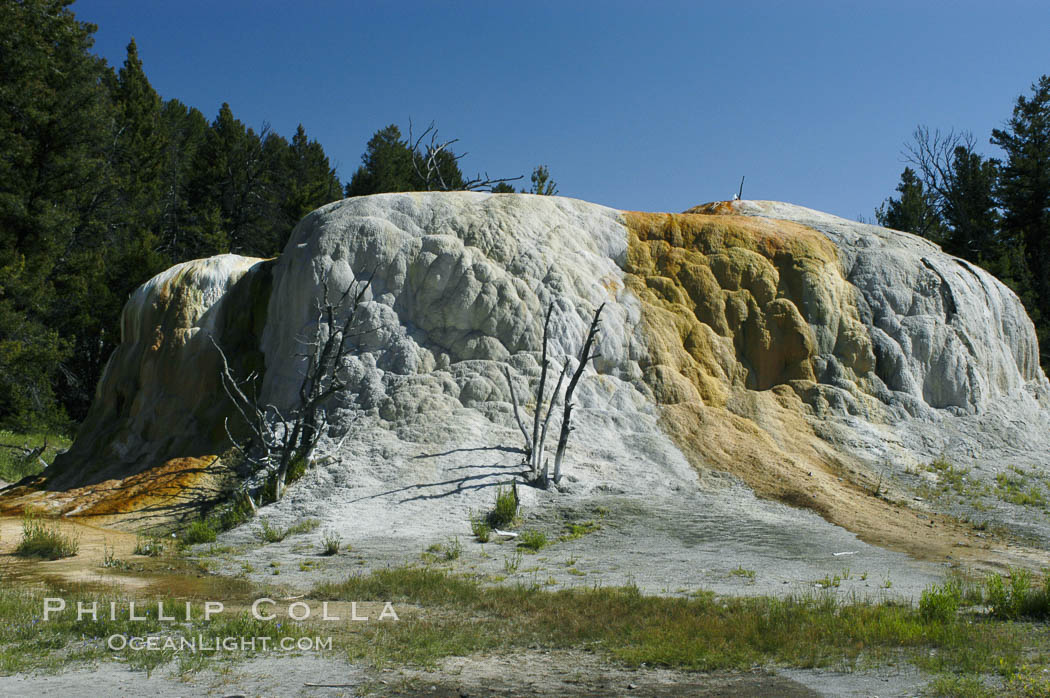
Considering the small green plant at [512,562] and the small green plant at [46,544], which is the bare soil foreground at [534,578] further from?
the small green plant at [46,544]

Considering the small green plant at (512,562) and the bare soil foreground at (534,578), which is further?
the small green plant at (512,562)

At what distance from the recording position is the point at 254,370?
1569 cm

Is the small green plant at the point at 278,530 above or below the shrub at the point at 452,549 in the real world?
above

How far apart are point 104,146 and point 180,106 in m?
13.1

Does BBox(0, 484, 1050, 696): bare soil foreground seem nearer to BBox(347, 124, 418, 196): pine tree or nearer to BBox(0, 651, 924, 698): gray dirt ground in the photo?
BBox(0, 651, 924, 698): gray dirt ground

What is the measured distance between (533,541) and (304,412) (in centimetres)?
410

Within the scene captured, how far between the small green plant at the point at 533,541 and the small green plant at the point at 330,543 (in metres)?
2.39

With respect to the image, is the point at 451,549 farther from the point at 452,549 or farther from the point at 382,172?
the point at 382,172

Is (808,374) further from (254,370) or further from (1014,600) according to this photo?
(254,370)

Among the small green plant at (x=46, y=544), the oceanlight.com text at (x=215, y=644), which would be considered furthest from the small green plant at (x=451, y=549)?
the small green plant at (x=46, y=544)

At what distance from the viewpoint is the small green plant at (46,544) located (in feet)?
34.4

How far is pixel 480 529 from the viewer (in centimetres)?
1167

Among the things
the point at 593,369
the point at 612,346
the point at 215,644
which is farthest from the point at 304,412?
the point at 215,644

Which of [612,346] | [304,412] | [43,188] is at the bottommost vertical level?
[304,412]
